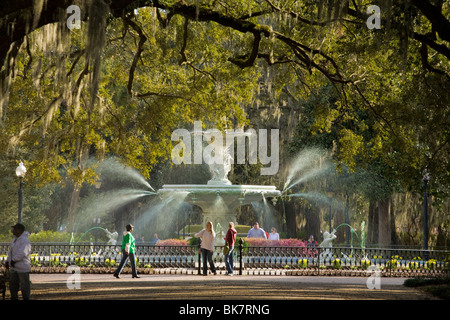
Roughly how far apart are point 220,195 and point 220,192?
234mm

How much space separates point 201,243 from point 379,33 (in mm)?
8396

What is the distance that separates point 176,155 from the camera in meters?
22.3

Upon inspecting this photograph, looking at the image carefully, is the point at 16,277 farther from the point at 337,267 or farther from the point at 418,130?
the point at 337,267

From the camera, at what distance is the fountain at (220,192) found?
25.2 metres

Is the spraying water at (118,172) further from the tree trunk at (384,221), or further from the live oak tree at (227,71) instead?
the live oak tree at (227,71)

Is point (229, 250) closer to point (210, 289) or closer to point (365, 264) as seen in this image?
point (365, 264)

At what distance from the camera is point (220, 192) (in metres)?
25.3

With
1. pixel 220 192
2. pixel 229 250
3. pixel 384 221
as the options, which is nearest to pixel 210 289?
pixel 229 250

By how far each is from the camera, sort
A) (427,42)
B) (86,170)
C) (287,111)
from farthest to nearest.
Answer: (287,111) → (86,170) → (427,42)

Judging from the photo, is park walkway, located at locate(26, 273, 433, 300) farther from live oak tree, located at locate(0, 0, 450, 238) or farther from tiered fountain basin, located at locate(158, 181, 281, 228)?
tiered fountain basin, located at locate(158, 181, 281, 228)

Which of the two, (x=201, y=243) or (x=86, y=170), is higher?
(x=86, y=170)

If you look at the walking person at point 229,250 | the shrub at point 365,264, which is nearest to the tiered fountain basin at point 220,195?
the shrub at point 365,264
